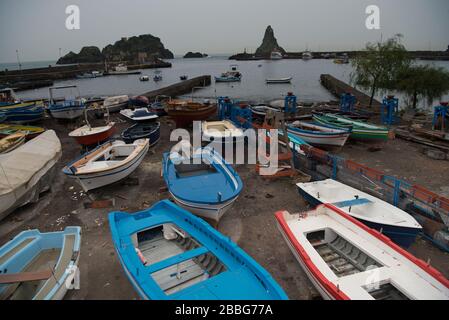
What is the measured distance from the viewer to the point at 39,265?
6414 mm

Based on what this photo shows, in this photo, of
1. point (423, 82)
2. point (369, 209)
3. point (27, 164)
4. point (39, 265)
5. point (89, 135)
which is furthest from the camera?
point (423, 82)

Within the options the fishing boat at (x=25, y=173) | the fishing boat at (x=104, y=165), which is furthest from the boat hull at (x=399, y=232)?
the fishing boat at (x=25, y=173)

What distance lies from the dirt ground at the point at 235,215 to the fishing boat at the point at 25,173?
50 centimetres

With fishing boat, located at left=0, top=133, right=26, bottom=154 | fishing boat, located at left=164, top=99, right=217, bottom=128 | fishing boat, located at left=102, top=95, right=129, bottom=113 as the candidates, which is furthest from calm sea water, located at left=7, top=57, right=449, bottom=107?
fishing boat, located at left=0, top=133, right=26, bottom=154

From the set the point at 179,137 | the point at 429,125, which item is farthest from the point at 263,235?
the point at 429,125

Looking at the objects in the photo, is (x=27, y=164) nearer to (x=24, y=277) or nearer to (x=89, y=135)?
(x=89, y=135)

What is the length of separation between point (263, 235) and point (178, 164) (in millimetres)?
3971

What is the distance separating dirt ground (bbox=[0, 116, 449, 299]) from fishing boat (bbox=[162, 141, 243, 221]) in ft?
3.82

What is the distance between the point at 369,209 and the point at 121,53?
191780mm

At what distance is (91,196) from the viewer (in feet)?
34.7

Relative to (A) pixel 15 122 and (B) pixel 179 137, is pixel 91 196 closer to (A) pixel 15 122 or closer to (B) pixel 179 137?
(B) pixel 179 137

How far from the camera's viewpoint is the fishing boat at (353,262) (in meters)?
4.87

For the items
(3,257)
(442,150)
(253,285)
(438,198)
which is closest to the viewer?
(253,285)

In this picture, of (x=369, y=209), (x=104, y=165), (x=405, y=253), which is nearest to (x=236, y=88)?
(x=104, y=165)
